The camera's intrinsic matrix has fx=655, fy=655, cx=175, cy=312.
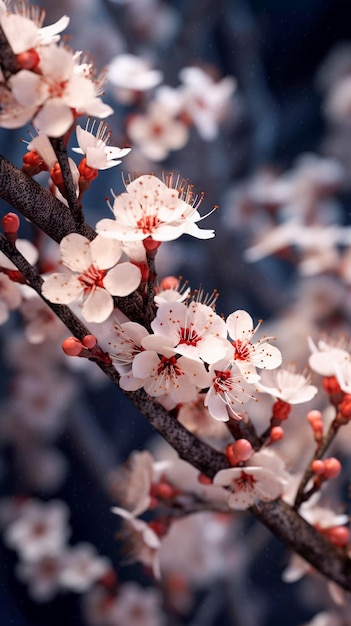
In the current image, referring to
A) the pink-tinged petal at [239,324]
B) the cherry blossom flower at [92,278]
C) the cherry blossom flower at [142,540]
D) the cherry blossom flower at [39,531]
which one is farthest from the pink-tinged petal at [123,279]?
the cherry blossom flower at [39,531]

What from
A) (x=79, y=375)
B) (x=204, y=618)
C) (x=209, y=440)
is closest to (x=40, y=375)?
(x=79, y=375)

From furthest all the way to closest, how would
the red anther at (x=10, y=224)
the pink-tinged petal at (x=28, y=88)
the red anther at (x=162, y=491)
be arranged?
the red anther at (x=162, y=491), the red anther at (x=10, y=224), the pink-tinged petal at (x=28, y=88)

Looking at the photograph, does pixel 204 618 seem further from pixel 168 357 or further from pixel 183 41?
pixel 183 41

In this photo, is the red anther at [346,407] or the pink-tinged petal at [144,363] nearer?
the pink-tinged petal at [144,363]

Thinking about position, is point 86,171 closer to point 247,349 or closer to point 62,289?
point 62,289

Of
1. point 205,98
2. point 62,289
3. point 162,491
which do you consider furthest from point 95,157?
point 205,98

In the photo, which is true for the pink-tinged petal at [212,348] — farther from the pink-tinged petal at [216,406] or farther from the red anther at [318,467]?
the red anther at [318,467]
